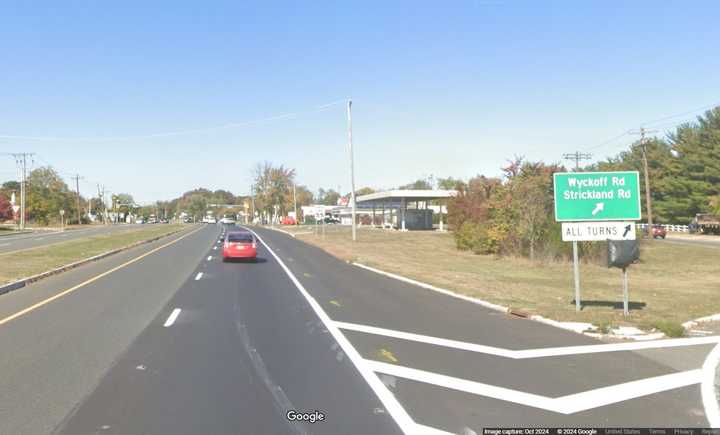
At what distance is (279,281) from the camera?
65.6 ft

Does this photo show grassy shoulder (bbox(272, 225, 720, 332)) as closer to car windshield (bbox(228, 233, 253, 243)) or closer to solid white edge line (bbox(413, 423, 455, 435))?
car windshield (bbox(228, 233, 253, 243))

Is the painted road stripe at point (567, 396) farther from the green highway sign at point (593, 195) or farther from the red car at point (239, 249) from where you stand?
the red car at point (239, 249)

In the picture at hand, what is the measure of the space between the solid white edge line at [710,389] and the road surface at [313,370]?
98mm

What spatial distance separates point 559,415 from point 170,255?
93.3ft

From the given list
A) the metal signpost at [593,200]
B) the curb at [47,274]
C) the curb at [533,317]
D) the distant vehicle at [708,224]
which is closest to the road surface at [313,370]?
the curb at [533,317]

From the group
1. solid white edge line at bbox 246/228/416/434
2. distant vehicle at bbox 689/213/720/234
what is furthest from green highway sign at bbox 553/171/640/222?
distant vehicle at bbox 689/213/720/234

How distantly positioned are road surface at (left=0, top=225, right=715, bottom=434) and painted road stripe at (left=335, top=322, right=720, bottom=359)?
0.05m

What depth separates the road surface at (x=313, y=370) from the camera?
244 inches

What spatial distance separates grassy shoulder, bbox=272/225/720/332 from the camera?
532 inches

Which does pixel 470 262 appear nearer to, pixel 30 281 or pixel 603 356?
pixel 30 281

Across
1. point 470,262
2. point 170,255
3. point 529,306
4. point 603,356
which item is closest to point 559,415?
point 603,356

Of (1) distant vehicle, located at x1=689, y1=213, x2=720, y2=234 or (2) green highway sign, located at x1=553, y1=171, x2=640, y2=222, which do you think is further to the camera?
→ (1) distant vehicle, located at x1=689, y1=213, x2=720, y2=234

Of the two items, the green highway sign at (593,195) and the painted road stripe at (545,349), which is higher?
the green highway sign at (593,195)

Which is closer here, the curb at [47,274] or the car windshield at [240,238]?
the curb at [47,274]
